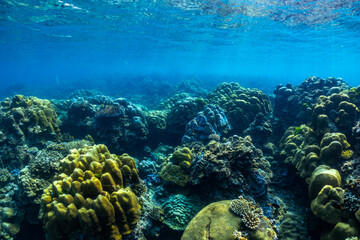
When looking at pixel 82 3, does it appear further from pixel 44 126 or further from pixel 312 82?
pixel 312 82

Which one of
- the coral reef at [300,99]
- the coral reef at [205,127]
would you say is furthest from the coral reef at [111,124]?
the coral reef at [300,99]

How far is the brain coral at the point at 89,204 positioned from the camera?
3643mm

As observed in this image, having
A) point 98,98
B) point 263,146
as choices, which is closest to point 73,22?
point 98,98

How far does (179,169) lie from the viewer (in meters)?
6.11

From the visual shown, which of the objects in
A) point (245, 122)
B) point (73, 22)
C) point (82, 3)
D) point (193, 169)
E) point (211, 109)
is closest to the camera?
point (193, 169)

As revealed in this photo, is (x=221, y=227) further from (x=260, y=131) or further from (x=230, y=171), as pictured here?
(x=260, y=131)

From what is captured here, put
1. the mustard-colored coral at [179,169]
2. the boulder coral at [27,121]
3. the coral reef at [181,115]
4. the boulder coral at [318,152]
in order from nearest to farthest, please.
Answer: the boulder coral at [318,152] < the mustard-colored coral at [179,169] < the boulder coral at [27,121] < the coral reef at [181,115]

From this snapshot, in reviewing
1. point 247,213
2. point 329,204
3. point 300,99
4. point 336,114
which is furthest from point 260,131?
point 247,213

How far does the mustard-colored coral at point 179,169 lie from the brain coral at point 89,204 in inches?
69.7

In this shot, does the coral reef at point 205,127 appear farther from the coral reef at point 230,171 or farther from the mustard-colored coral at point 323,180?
→ the mustard-colored coral at point 323,180

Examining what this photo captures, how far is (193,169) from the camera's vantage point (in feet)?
19.3

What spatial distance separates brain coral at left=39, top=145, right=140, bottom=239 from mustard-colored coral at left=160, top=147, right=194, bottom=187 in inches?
69.7

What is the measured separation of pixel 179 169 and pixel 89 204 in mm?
2919

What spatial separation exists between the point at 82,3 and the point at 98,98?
11.0m
